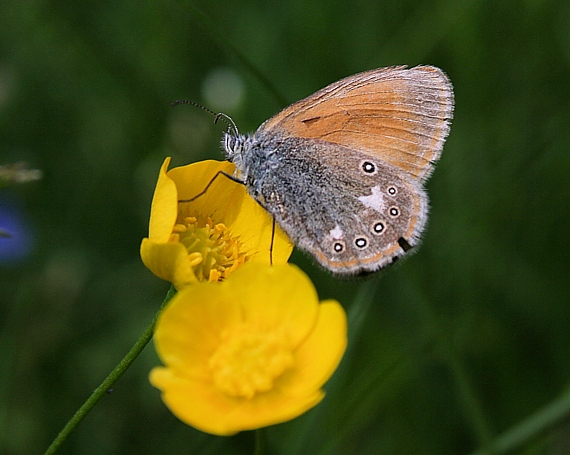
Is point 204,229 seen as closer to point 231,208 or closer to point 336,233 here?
point 231,208

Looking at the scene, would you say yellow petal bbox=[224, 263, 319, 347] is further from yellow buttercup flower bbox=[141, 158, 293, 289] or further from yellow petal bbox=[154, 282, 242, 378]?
yellow buttercup flower bbox=[141, 158, 293, 289]

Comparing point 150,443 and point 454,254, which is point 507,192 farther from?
point 150,443

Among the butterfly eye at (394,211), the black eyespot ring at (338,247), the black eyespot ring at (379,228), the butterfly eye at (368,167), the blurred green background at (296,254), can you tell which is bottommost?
the blurred green background at (296,254)

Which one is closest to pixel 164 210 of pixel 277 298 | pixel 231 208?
pixel 277 298

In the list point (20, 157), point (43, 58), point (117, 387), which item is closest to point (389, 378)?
point (117, 387)

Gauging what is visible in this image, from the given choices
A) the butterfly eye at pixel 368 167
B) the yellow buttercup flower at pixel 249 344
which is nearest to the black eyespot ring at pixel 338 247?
the butterfly eye at pixel 368 167

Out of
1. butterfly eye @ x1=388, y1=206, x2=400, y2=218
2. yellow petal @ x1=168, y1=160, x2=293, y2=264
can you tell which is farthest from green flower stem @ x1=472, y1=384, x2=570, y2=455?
yellow petal @ x1=168, y1=160, x2=293, y2=264

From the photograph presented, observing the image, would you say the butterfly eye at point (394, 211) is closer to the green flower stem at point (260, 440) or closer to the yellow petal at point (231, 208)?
the yellow petal at point (231, 208)
